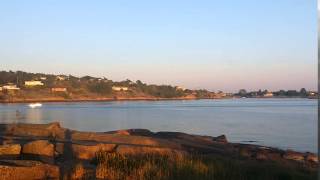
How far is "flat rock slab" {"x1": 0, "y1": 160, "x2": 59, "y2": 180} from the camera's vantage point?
10.9 metres

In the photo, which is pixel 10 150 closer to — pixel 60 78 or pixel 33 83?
pixel 33 83

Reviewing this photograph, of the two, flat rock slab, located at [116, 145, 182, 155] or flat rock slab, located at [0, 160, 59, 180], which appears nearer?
flat rock slab, located at [0, 160, 59, 180]

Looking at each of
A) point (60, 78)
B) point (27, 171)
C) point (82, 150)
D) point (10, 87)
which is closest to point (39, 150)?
point (82, 150)

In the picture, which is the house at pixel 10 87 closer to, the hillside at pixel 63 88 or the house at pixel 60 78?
the hillside at pixel 63 88

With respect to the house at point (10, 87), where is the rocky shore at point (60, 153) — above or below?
below

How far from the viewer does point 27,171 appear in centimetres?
1116

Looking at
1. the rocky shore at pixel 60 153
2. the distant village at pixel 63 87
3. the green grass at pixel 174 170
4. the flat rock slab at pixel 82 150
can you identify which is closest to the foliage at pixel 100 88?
the distant village at pixel 63 87

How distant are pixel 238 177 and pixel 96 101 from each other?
545ft

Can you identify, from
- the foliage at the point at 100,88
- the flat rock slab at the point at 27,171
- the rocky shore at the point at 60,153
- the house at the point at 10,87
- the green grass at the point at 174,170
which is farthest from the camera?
the foliage at the point at 100,88

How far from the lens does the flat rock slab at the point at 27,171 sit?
10930 millimetres

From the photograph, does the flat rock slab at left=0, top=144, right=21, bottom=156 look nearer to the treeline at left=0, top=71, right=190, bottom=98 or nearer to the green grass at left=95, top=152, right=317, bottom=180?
the green grass at left=95, top=152, right=317, bottom=180

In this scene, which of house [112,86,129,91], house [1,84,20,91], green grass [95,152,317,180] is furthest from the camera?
house [112,86,129,91]

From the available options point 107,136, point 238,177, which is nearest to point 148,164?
point 238,177

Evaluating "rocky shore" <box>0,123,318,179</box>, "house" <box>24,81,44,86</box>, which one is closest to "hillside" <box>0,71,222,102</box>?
"house" <box>24,81,44,86</box>
